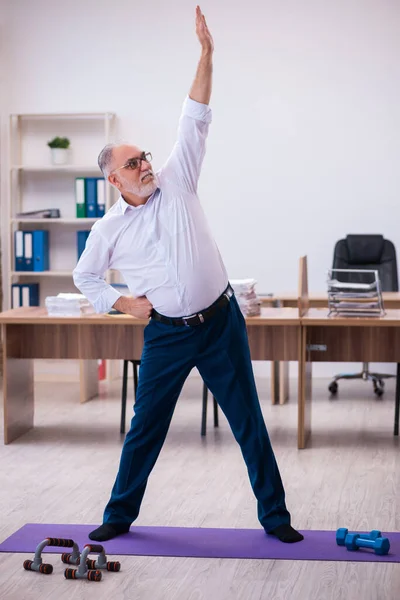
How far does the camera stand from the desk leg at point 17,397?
5.07 meters

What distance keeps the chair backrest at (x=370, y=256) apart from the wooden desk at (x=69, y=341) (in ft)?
4.62

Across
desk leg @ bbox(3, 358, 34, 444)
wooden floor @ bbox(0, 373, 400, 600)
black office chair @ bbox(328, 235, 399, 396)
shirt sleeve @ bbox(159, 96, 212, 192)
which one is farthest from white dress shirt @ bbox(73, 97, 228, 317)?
black office chair @ bbox(328, 235, 399, 396)

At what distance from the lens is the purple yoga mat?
3151mm

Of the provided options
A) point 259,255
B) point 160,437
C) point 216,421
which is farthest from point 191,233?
point 259,255

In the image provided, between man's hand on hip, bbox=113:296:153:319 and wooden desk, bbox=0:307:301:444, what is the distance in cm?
167

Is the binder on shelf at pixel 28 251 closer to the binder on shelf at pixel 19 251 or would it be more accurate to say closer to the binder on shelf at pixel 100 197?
the binder on shelf at pixel 19 251

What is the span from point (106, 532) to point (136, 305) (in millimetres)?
842

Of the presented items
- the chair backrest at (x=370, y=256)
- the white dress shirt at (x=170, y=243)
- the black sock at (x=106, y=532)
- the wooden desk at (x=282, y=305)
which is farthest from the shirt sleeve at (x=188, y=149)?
the chair backrest at (x=370, y=256)

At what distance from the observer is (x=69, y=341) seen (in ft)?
17.1

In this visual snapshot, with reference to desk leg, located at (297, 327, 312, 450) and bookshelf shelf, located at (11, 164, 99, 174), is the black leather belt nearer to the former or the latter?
desk leg, located at (297, 327, 312, 450)

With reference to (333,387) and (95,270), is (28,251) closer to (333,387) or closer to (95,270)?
(333,387)

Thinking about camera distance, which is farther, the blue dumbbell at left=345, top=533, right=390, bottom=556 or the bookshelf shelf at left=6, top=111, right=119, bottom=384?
the bookshelf shelf at left=6, top=111, right=119, bottom=384

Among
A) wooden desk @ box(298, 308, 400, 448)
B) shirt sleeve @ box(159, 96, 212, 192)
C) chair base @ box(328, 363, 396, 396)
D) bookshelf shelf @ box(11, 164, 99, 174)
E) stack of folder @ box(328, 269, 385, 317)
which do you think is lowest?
chair base @ box(328, 363, 396, 396)

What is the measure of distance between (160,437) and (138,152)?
103cm
